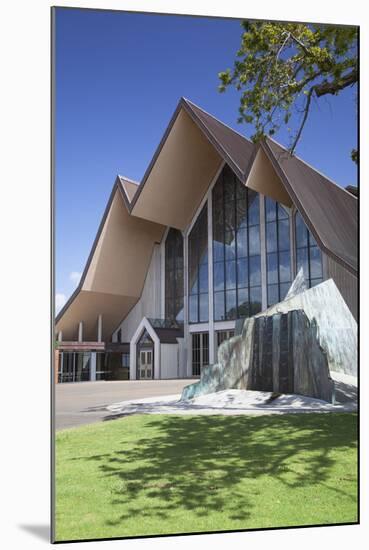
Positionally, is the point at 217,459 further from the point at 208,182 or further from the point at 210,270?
the point at 208,182

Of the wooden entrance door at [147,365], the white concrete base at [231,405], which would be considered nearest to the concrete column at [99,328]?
the wooden entrance door at [147,365]

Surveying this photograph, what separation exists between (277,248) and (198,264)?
1.54 meters

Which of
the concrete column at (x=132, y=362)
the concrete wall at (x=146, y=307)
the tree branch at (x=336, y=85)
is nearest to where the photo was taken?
the tree branch at (x=336, y=85)

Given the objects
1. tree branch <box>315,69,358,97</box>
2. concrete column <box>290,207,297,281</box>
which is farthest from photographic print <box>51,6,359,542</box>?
concrete column <box>290,207,297,281</box>

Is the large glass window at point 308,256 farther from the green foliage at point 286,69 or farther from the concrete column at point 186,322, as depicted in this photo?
the green foliage at point 286,69

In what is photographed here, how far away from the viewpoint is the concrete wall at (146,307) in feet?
28.1

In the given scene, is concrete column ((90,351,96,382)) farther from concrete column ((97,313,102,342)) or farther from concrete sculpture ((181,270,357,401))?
concrete sculpture ((181,270,357,401))

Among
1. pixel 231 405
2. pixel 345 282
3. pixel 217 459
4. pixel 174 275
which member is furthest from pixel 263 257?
pixel 217 459

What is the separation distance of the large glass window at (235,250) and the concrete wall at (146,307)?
93 cm

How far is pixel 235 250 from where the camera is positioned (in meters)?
9.80

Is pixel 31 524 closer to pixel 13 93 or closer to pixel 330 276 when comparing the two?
pixel 13 93

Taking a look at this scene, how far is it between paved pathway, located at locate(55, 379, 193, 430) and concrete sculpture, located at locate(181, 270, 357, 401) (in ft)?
1.34

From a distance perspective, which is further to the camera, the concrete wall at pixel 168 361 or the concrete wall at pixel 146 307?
the concrete wall at pixel 146 307
